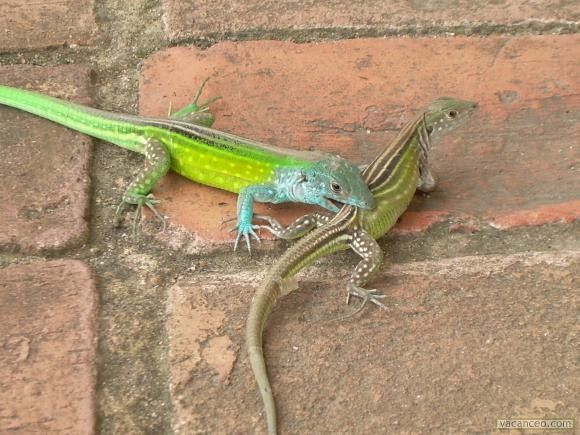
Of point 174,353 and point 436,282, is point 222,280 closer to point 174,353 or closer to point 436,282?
point 174,353

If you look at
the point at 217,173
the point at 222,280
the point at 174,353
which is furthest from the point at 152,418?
the point at 217,173

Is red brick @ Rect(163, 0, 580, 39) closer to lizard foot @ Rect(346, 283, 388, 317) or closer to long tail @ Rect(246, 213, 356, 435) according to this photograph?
long tail @ Rect(246, 213, 356, 435)

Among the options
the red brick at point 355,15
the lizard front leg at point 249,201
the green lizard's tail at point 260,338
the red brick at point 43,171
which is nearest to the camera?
the green lizard's tail at point 260,338

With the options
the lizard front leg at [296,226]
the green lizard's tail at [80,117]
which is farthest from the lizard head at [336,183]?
the green lizard's tail at [80,117]

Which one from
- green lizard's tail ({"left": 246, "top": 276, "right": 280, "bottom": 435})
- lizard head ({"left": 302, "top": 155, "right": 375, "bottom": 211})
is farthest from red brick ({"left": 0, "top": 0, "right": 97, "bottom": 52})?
green lizard's tail ({"left": 246, "top": 276, "right": 280, "bottom": 435})

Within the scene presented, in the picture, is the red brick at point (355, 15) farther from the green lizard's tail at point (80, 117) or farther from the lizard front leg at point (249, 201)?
the lizard front leg at point (249, 201)

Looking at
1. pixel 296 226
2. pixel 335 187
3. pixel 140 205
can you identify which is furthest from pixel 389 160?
pixel 140 205

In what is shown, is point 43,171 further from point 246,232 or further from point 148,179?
point 246,232
